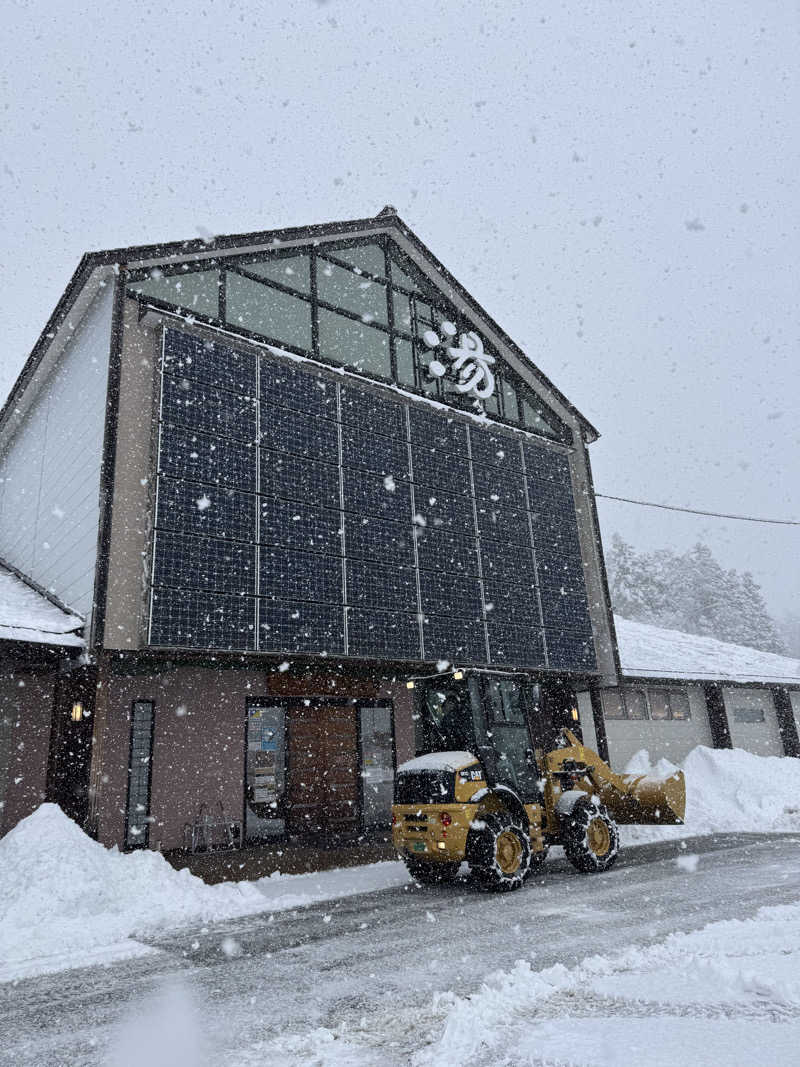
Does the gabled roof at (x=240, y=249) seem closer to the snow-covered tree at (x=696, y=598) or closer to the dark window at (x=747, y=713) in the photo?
the dark window at (x=747, y=713)

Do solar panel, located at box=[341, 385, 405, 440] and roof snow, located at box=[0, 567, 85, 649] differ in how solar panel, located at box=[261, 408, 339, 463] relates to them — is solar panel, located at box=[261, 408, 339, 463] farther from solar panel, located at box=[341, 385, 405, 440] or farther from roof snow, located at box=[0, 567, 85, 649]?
roof snow, located at box=[0, 567, 85, 649]

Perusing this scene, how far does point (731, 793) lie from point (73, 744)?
16.4 m

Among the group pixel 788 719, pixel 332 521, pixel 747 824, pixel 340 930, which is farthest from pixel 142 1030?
pixel 788 719

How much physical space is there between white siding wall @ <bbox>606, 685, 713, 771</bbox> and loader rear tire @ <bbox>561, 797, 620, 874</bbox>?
953 centimetres

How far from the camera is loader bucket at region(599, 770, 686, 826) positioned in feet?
40.1

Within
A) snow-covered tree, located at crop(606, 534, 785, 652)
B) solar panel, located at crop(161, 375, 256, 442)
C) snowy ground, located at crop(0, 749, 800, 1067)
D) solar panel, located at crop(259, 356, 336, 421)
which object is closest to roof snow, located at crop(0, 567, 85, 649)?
snowy ground, located at crop(0, 749, 800, 1067)

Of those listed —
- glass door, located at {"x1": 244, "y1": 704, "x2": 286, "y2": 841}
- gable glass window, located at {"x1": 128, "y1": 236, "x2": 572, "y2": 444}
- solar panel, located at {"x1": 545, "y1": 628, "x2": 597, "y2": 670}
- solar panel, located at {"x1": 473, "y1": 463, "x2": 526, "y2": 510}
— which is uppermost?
gable glass window, located at {"x1": 128, "y1": 236, "x2": 572, "y2": 444}

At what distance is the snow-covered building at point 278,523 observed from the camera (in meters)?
12.5

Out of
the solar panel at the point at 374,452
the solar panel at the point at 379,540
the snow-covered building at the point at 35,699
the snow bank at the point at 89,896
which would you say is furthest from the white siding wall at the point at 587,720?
the snow-covered building at the point at 35,699

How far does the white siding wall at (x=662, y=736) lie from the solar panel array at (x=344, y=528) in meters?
3.89

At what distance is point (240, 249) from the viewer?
15375 millimetres

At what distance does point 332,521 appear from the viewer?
14.4 metres

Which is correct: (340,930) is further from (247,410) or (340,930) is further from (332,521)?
(247,410)

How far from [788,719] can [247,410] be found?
22.2 metres
